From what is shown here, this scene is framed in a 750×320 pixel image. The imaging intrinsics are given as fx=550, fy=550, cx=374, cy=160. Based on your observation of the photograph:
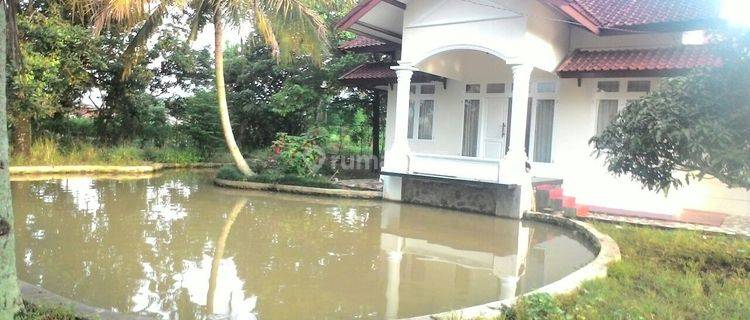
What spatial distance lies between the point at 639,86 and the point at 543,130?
2162 millimetres

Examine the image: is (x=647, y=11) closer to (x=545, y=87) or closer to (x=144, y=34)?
(x=545, y=87)

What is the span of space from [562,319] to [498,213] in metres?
6.61

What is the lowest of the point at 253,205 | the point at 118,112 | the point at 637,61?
the point at 253,205

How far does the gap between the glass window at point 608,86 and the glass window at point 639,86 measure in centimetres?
25

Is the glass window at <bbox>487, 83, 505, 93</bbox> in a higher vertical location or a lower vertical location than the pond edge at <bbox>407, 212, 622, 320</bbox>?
higher

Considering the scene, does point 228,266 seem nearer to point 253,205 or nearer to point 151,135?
point 253,205

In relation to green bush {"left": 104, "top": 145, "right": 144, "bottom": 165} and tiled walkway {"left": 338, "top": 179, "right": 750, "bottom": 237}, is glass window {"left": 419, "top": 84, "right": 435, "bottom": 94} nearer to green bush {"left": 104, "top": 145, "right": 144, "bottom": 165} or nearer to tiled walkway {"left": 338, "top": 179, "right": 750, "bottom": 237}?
tiled walkway {"left": 338, "top": 179, "right": 750, "bottom": 237}

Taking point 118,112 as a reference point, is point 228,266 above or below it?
below

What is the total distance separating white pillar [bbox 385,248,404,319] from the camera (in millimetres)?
4659

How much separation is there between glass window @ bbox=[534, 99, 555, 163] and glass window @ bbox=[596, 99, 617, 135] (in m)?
1.00

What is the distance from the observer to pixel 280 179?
1343 cm

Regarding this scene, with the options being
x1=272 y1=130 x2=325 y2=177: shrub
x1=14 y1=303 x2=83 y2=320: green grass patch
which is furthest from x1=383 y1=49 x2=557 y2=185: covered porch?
x1=14 y1=303 x2=83 y2=320: green grass patch

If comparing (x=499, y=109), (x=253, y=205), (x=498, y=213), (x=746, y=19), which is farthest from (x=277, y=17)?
(x=746, y=19)

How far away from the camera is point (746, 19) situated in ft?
18.6
